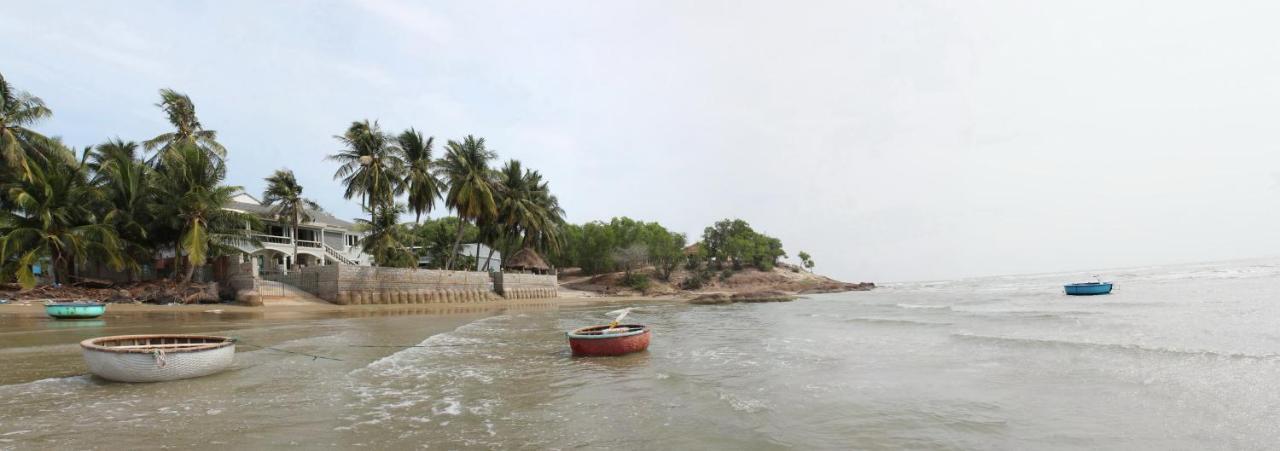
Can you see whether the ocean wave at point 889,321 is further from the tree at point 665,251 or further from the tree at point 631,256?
the tree at point 665,251

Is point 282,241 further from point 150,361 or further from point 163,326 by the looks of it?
point 150,361

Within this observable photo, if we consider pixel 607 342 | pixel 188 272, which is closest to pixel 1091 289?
pixel 607 342

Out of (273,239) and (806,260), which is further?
(806,260)

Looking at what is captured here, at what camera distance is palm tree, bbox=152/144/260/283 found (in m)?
29.1

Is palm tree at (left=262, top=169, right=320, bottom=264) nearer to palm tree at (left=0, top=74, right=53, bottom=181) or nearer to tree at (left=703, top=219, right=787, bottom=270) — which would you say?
palm tree at (left=0, top=74, right=53, bottom=181)

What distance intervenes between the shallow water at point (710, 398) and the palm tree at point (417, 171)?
79.2ft

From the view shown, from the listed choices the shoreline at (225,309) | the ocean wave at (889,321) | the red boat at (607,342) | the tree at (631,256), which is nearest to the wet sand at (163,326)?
the shoreline at (225,309)

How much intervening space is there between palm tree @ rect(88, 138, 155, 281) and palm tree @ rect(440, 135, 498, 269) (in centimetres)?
1692

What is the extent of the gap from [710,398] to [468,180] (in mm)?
35432

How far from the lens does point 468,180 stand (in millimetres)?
42031

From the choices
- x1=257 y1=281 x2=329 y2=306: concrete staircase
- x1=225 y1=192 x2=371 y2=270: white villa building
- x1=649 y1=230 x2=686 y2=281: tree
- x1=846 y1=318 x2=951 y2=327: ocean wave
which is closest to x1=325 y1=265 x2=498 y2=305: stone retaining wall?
x1=257 y1=281 x2=329 y2=306: concrete staircase

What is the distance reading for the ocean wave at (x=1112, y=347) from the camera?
13062mm

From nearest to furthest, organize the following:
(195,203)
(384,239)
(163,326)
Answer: (163,326) → (195,203) → (384,239)

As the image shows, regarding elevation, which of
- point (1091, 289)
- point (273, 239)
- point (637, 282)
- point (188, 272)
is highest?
point (273, 239)
